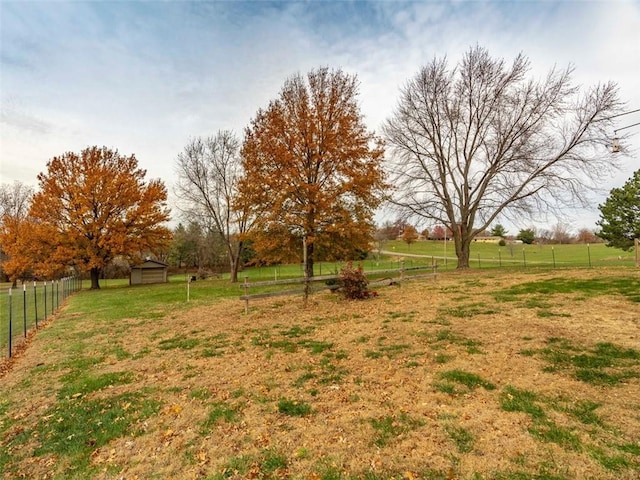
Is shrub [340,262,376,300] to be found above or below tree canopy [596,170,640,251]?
below

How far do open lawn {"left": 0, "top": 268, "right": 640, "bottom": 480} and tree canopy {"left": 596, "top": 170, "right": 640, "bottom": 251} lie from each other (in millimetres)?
20818

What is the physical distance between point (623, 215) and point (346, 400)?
98.6ft

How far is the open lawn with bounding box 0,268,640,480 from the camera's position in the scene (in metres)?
3.03

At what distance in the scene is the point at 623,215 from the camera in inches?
958

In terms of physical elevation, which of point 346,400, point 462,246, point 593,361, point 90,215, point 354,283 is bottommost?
point 346,400

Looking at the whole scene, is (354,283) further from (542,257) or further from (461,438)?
(542,257)

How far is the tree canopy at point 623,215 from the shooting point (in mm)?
23219

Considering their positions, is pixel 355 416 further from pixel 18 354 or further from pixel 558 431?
pixel 18 354

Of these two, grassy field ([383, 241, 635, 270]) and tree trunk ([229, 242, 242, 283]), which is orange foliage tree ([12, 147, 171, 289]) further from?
grassy field ([383, 241, 635, 270])

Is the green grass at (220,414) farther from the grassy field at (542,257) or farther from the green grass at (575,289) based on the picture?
the grassy field at (542,257)

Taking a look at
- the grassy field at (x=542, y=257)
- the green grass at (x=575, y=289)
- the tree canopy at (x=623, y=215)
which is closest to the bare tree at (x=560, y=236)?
the grassy field at (x=542, y=257)

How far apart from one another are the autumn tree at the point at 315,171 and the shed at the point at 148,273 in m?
21.6

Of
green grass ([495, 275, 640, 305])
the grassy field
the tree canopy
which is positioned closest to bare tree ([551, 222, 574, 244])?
the grassy field

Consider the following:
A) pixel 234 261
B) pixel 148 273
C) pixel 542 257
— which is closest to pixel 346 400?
pixel 234 261
